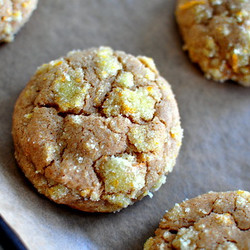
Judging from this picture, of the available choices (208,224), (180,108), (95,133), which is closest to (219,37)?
(180,108)

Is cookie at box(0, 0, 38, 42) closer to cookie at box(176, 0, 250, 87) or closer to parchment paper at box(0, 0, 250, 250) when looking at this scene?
parchment paper at box(0, 0, 250, 250)

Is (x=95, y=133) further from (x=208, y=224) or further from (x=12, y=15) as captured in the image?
(x=12, y=15)

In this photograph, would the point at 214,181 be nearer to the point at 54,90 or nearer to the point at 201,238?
the point at 201,238

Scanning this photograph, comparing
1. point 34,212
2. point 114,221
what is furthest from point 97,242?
point 34,212

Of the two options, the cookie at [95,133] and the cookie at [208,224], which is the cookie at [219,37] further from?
the cookie at [208,224]

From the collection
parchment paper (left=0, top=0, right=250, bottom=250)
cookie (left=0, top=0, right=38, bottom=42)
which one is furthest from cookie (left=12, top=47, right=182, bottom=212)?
cookie (left=0, top=0, right=38, bottom=42)
